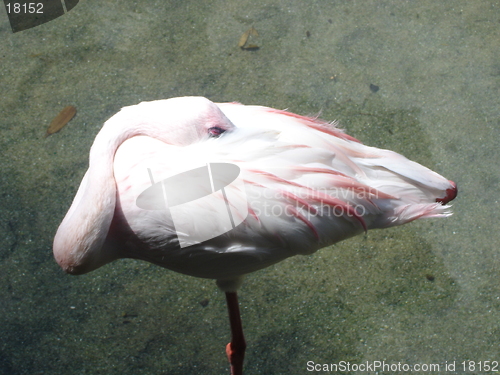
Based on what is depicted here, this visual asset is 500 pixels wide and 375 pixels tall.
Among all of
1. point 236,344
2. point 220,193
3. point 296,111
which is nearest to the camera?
point 220,193

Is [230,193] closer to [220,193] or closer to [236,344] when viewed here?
[220,193]

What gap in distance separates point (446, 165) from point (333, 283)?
0.84m

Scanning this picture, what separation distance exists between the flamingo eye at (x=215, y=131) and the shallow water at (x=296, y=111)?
0.81 metres

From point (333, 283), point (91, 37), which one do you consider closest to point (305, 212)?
point (333, 283)

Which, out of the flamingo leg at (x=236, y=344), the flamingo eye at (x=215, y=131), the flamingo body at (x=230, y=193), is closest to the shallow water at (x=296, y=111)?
the flamingo leg at (x=236, y=344)

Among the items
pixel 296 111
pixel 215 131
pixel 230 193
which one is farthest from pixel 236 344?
pixel 296 111

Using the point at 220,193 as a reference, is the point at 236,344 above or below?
below

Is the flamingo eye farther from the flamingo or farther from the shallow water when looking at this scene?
the shallow water

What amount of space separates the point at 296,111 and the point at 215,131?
1.17m

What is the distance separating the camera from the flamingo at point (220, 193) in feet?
5.06

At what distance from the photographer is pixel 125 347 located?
6.69ft

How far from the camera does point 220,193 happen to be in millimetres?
1548

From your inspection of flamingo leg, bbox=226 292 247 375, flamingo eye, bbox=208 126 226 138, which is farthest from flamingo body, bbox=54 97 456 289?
flamingo leg, bbox=226 292 247 375

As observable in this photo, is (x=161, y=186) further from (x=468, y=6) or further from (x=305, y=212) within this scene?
(x=468, y=6)
